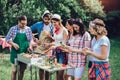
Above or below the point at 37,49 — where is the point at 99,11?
above

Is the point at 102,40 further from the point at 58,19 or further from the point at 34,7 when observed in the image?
the point at 34,7

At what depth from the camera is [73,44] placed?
8.05 meters

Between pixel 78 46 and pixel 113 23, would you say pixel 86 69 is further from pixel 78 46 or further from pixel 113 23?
pixel 113 23

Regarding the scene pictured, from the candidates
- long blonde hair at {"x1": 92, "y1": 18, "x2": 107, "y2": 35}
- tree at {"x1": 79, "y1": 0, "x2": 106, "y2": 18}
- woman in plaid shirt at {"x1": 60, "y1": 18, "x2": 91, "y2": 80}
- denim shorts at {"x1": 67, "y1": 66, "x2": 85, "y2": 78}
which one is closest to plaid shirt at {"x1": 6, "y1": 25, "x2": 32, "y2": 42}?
woman in plaid shirt at {"x1": 60, "y1": 18, "x2": 91, "y2": 80}

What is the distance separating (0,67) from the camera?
12.7 meters

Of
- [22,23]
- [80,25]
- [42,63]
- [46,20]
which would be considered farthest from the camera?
[46,20]

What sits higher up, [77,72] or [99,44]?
[99,44]

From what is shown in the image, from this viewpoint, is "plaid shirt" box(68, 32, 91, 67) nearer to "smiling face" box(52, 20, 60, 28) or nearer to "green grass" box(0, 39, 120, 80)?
"smiling face" box(52, 20, 60, 28)

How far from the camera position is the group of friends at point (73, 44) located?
7180mm

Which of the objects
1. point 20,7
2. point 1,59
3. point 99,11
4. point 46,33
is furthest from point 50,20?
point 99,11

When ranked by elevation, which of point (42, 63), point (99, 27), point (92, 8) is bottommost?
point (42, 63)

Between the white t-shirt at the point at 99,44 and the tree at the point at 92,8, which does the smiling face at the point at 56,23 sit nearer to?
the white t-shirt at the point at 99,44

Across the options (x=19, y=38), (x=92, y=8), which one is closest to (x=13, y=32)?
(x=19, y=38)

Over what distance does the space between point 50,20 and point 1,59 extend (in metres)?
5.88
